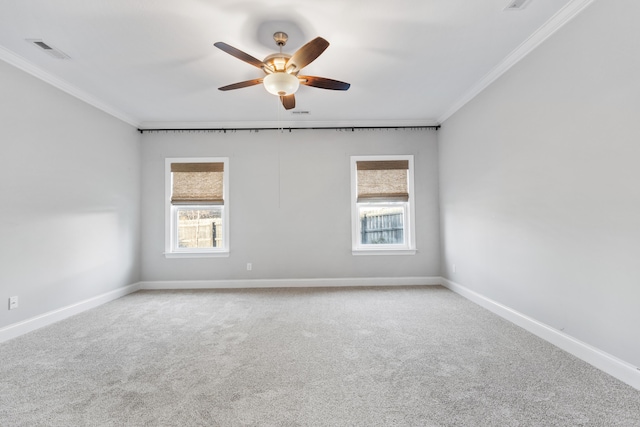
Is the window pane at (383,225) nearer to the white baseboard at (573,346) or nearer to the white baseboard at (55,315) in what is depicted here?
the white baseboard at (573,346)

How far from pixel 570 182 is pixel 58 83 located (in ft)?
17.2

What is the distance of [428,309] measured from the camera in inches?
142

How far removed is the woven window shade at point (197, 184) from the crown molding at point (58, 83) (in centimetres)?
104

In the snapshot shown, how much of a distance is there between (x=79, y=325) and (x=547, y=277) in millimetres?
4720

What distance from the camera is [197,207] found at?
497cm


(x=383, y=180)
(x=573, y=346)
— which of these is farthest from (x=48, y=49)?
(x=573, y=346)

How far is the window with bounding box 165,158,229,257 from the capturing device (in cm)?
491

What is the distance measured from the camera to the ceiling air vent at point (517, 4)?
224 cm

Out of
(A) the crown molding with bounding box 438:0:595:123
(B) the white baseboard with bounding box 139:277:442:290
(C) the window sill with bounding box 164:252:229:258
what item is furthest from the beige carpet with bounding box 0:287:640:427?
(A) the crown molding with bounding box 438:0:595:123

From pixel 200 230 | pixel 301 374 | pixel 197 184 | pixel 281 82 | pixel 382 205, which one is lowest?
pixel 301 374

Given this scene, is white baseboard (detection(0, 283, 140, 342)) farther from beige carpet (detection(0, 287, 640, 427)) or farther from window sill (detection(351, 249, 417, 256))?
window sill (detection(351, 249, 417, 256))

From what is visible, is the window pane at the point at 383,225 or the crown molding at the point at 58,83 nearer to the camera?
the crown molding at the point at 58,83

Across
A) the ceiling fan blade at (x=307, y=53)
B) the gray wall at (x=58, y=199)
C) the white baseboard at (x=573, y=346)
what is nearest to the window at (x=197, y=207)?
the gray wall at (x=58, y=199)

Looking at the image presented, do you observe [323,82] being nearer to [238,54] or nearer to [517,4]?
[238,54]
